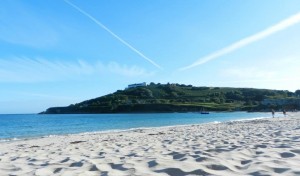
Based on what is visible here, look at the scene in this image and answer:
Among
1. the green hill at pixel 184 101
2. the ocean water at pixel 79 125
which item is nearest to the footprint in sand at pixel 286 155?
the ocean water at pixel 79 125

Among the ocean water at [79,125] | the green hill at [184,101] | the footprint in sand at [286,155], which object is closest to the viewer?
the footprint in sand at [286,155]

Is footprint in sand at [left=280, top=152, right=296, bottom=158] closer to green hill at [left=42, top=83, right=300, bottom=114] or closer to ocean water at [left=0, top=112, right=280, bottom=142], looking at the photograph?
ocean water at [left=0, top=112, right=280, bottom=142]

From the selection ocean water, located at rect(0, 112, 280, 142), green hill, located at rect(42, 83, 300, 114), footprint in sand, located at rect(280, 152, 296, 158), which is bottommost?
footprint in sand, located at rect(280, 152, 296, 158)

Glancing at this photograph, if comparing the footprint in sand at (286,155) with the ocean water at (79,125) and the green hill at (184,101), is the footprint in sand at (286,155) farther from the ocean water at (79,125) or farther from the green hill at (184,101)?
the green hill at (184,101)

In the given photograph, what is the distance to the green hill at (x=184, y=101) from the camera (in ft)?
476

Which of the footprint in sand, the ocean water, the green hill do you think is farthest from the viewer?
the green hill

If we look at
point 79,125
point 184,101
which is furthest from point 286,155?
point 184,101

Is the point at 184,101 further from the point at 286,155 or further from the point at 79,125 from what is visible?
the point at 286,155

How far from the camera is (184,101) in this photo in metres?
169

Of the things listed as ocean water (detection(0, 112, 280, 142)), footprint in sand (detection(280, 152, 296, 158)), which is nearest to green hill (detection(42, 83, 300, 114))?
ocean water (detection(0, 112, 280, 142))

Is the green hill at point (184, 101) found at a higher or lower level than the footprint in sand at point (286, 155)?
higher

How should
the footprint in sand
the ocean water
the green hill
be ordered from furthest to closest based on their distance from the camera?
1. the green hill
2. the ocean water
3. the footprint in sand

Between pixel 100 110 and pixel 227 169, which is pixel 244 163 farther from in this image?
pixel 100 110

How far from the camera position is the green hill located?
145000mm
